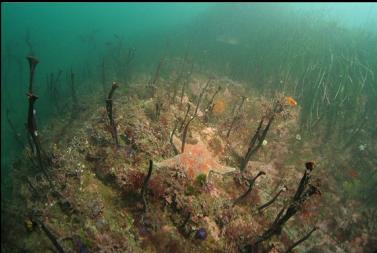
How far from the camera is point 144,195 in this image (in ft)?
17.5

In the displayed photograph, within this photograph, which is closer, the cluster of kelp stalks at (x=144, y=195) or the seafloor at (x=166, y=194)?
the cluster of kelp stalks at (x=144, y=195)

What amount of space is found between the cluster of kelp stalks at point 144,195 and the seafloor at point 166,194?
0.07 ft

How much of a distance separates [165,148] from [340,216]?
187 inches

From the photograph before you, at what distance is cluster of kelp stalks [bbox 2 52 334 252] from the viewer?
16.6ft

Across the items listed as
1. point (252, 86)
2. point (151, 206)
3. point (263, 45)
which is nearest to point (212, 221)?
point (151, 206)

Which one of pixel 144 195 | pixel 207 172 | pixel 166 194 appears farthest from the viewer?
pixel 207 172

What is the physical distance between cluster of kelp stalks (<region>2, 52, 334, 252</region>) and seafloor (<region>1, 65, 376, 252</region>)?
0.07 feet

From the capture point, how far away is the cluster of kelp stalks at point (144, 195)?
16.6ft

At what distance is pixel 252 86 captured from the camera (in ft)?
43.3

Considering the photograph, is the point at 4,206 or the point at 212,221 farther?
the point at 4,206

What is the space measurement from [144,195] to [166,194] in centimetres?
52

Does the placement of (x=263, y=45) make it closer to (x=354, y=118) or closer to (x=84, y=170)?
(x=354, y=118)

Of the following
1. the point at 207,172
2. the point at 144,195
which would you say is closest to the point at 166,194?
the point at 144,195

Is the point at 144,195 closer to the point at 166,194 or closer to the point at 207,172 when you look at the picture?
the point at 166,194
